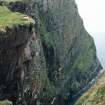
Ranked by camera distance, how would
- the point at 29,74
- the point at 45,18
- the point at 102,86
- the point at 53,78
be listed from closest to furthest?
the point at 102,86, the point at 29,74, the point at 53,78, the point at 45,18

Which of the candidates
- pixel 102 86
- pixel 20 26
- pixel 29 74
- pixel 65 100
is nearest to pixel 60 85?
pixel 65 100

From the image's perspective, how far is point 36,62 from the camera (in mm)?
139250

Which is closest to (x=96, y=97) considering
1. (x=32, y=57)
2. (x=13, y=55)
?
(x=13, y=55)

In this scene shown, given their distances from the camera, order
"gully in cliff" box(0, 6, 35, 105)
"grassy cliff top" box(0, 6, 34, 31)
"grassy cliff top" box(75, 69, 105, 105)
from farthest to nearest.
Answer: "grassy cliff top" box(0, 6, 34, 31) < "gully in cliff" box(0, 6, 35, 105) < "grassy cliff top" box(75, 69, 105, 105)

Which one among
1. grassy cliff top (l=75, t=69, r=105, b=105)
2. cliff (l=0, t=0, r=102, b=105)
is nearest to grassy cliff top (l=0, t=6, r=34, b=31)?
cliff (l=0, t=0, r=102, b=105)

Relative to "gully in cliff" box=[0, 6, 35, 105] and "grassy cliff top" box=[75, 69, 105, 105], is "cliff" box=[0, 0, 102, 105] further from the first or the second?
"grassy cliff top" box=[75, 69, 105, 105]

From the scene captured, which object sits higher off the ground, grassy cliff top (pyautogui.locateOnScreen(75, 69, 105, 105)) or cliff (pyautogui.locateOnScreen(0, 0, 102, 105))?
grassy cliff top (pyautogui.locateOnScreen(75, 69, 105, 105))

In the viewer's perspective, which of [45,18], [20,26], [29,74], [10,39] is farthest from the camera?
[45,18]

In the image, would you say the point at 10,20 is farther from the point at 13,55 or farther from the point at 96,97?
the point at 96,97

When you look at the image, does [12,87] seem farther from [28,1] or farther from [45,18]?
[45,18]

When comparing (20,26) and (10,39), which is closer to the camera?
(10,39)

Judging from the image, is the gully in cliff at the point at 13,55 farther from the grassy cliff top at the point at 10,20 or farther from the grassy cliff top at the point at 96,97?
the grassy cliff top at the point at 96,97

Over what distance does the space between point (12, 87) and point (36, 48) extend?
79.4 feet

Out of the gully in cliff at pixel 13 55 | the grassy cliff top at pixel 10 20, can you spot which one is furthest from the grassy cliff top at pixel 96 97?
the grassy cliff top at pixel 10 20
